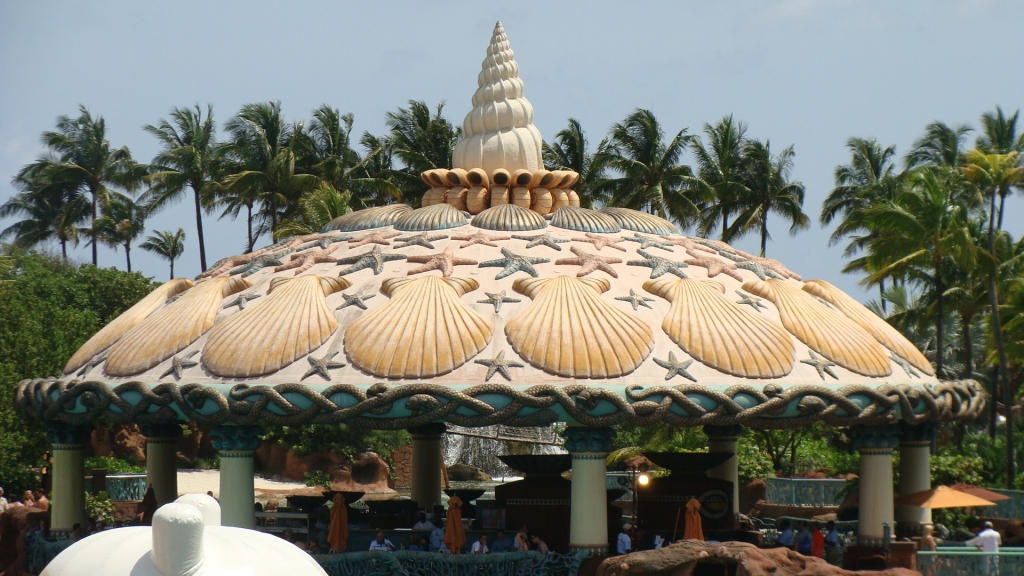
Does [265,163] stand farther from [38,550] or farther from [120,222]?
[38,550]

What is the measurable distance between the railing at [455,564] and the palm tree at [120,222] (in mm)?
50042

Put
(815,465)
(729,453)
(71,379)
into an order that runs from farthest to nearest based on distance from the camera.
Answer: (815,465) < (729,453) < (71,379)

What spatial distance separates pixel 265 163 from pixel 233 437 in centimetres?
3062

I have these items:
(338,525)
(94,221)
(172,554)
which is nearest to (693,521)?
(338,525)

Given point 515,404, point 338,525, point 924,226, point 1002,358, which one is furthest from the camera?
point 1002,358

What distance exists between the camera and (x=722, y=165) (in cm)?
5162

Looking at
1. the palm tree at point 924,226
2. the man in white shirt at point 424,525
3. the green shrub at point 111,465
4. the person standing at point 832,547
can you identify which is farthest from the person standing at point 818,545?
the green shrub at point 111,465

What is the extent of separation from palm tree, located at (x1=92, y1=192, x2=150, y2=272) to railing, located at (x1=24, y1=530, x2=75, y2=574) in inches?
1755

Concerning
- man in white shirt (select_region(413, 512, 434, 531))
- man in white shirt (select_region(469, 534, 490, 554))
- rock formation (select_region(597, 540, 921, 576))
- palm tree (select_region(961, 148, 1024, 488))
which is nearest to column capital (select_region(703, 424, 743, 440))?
man in white shirt (select_region(413, 512, 434, 531))

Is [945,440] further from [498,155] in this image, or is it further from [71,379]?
[71,379]

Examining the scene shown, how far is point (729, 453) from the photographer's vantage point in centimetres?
2659

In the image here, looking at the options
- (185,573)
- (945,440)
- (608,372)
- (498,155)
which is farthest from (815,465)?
(185,573)

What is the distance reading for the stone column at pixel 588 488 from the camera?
2048cm

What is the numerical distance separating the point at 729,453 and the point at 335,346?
984cm
